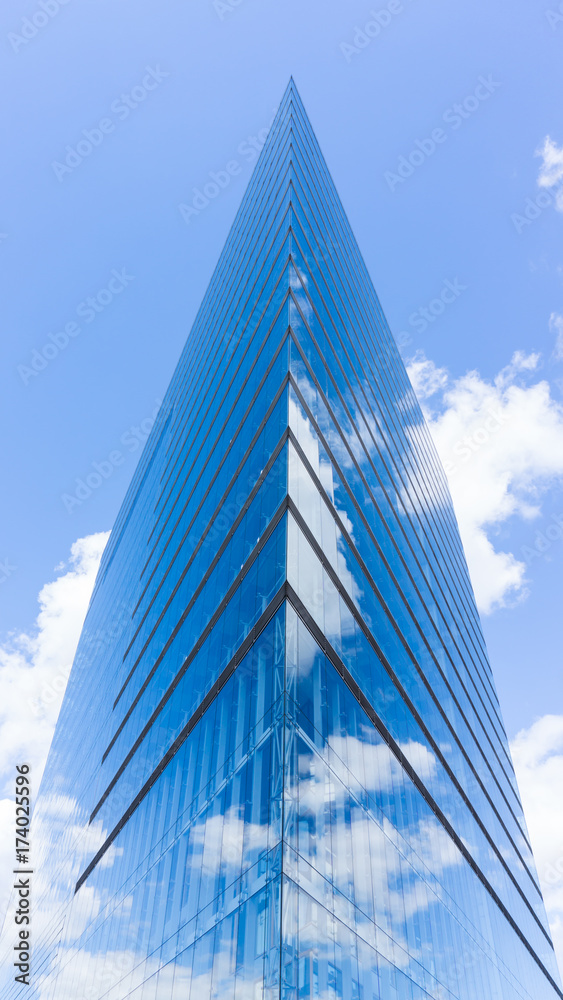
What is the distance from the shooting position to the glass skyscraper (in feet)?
37.8

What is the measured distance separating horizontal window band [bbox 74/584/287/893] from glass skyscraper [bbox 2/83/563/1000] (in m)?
0.10

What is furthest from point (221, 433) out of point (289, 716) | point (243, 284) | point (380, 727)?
point (289, 716)

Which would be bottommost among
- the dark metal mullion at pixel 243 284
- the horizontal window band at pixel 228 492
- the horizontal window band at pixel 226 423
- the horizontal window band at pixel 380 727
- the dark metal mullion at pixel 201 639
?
the horizontal window band at pixel 380 727

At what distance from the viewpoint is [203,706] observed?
16703mm

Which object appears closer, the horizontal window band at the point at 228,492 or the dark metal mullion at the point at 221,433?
the horizontal window band at the point at 228,492

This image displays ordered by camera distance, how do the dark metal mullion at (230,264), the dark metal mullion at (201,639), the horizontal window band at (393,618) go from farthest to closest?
the dark metal mullion at (230,264) → the horizontal window band at (393,618) → the dark metal mullion at (201,639)

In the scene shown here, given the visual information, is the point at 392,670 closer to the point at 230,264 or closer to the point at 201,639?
the point at 201,639

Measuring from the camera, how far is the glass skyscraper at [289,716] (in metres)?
11.5

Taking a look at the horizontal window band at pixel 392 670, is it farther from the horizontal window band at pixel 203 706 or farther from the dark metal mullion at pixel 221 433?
the dark metal mullion at pixel 221 433

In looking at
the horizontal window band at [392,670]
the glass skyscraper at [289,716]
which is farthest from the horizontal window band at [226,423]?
the horizontal window band at [392,670]

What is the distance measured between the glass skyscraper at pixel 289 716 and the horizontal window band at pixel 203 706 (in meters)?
0.10

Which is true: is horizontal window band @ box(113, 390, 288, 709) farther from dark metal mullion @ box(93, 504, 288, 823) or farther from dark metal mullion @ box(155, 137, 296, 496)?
dark metal mullion @ box(155, 137, 296, 496)

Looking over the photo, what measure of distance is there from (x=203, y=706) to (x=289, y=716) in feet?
19.0

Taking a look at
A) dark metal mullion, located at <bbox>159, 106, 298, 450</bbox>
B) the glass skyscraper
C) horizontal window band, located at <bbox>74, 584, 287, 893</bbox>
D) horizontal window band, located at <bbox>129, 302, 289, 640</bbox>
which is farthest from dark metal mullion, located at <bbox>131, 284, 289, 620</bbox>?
horizontal window band, located at <bbox>74, 584, 287, 893</bbox>
